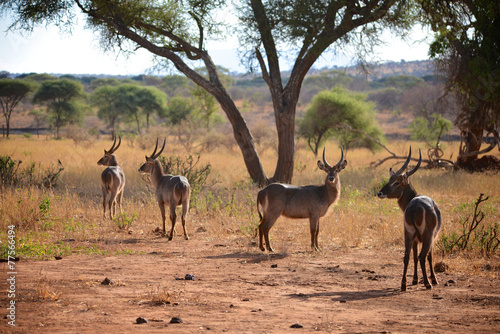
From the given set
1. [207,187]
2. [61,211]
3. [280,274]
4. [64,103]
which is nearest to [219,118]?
[64,103]

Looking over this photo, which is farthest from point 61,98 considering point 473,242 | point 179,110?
point 473,242

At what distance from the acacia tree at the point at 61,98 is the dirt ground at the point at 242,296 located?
1261 inches

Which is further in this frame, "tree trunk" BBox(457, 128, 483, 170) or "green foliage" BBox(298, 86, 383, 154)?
"green foliage" BBox(298, 86, 383, 154)

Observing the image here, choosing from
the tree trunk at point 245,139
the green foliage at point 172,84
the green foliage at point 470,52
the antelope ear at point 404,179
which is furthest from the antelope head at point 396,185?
the green foliage at point 172,84

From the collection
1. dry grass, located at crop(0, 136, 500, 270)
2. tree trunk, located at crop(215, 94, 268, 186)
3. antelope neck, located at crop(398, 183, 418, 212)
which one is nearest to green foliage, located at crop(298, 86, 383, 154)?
tree trunk, located at crop(215, 94, 268, 186)

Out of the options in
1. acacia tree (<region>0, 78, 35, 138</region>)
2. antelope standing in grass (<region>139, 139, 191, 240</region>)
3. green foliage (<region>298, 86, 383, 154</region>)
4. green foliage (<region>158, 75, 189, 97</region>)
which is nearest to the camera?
antelope standing in grass (<region>139, 139, 191, 240</region>)

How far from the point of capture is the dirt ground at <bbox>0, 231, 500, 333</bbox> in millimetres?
4008

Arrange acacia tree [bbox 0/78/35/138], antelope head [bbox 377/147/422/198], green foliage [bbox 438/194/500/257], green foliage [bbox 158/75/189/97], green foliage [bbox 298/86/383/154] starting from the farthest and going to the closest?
green foliage [bbox 158/75/189/97] → acacia tree [bbox 0/78/35/138] → green foliage [bbox 298/86/383/154] → green foliage [bbox 438/194/500/257] → antelope head [bbox 377/147/422/198]

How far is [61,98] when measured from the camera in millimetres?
37344

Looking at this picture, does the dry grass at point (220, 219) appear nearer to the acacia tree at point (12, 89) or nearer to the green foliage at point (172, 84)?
the acacia tree at point (12, 89)

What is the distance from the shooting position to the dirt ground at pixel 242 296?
401 cm

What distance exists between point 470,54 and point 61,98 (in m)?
31.1

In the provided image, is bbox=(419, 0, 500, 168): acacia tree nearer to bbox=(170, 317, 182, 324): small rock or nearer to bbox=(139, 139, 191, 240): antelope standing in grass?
bbox=(139, 139, 191, 240): antelope standing in grass

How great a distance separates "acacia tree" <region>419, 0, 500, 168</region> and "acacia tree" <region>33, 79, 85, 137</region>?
28.6 meters
